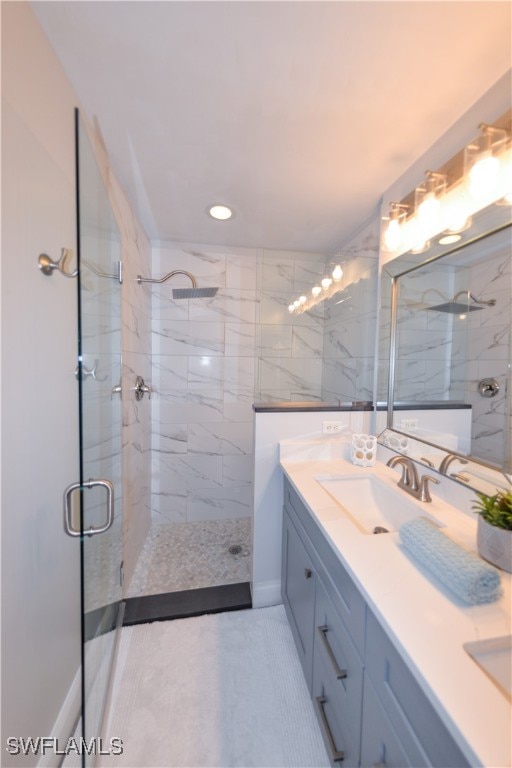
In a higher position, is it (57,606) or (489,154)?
(489,154)

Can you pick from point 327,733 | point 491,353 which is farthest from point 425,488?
point 327,733

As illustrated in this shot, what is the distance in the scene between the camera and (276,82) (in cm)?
104

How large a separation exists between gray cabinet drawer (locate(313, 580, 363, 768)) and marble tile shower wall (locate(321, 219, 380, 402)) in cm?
120

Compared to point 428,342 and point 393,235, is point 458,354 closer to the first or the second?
point 428,342

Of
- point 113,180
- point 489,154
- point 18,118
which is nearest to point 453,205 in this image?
point 489,154

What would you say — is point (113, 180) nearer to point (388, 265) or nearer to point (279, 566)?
point (388, 265)

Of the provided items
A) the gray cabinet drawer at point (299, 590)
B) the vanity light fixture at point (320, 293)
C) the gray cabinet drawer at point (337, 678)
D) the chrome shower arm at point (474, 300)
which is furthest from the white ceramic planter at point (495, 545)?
the vanity light fixture at point (320, 293)

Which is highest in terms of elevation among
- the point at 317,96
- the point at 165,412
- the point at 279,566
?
the point at 317,96

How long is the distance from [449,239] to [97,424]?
168 centimetres

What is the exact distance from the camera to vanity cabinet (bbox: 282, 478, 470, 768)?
556 mm

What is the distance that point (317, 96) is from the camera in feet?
3.56

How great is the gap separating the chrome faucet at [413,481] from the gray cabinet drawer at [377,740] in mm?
663

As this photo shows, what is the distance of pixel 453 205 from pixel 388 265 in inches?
16.7

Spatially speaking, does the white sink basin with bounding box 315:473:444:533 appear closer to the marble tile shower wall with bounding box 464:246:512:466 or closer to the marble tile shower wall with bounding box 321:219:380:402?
the marble tile shower wall with bounding box 464:246:512:466
